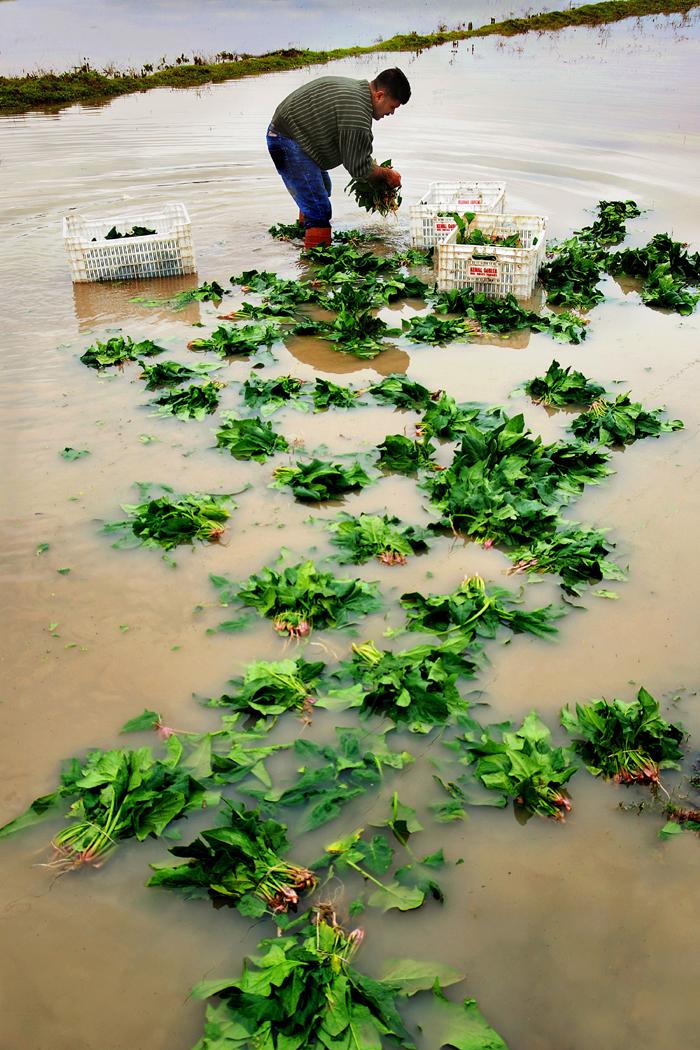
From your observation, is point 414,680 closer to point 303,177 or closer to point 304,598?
point 304,598

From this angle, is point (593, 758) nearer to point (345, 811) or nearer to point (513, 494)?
point (345, 811)

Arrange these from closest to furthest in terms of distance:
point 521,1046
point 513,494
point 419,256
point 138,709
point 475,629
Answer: point 521,1046 < point 138,709 < point 475,629 < point 513,494 < point 419,256

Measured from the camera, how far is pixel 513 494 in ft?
15.4

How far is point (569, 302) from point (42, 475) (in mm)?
4952

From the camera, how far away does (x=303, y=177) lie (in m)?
8.38

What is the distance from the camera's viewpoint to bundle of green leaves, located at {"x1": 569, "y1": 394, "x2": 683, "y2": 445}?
209 inches

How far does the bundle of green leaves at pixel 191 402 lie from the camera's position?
5.79 m

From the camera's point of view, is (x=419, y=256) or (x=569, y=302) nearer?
(x=569, y=302)

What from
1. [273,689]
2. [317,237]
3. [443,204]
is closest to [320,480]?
[273,689]

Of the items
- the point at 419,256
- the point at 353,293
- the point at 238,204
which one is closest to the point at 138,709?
the point at 353,293

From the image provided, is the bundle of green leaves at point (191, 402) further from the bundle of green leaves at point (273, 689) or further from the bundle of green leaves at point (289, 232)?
the bundle of green leaves at point (289, 232)

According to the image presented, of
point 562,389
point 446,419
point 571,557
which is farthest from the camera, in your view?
point 562,389

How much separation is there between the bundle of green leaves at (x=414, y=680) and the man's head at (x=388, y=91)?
5.61 m

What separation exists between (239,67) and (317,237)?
744 inches
